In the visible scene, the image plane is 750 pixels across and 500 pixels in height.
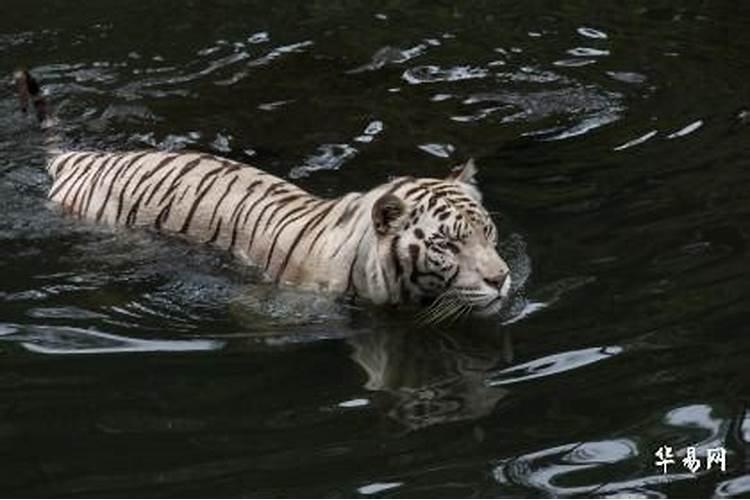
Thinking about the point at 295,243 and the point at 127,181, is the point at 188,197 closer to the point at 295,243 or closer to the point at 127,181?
the point at 127,181

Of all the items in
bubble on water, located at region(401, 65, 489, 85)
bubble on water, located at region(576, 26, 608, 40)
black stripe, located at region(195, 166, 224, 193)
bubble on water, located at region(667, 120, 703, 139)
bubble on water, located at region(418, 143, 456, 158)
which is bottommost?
bubble on water, located at region(667, 120, 703, 139)

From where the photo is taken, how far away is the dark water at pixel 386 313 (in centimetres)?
329

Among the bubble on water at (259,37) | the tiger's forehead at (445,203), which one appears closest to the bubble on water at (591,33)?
the bubble on water at (259,37)

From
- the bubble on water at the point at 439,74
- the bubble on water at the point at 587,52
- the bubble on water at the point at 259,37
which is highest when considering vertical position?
the bubble on water at the point at 259,37

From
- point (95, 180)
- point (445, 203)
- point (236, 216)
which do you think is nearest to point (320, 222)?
point (236, 216)

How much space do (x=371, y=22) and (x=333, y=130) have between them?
2.28 m

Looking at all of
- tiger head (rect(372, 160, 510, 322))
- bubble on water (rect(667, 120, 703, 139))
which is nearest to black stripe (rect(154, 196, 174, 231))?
tiger head (rect(372, 160, 510, 322))

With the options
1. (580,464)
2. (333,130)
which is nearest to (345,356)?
(580,464)

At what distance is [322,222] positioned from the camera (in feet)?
15.4

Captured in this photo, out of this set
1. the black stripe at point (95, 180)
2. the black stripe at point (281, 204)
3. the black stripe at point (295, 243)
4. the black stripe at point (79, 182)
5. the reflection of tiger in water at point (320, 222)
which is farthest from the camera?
the black stripe at point (79, 182)

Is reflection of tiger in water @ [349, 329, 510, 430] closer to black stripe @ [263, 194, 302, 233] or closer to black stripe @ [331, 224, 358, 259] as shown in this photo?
black stripe @ [331, 224, 358, 259]

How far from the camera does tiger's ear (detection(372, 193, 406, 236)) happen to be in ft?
14.1

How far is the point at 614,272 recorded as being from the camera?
4430 mm

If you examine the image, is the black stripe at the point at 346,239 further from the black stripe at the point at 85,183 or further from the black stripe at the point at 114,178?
the black stripe at the point at 85,183
